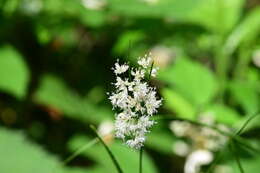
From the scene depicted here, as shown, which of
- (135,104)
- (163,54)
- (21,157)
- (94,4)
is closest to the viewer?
(135,104)

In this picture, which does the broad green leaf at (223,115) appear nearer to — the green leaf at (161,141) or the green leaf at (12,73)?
the green leaf at (161,141)

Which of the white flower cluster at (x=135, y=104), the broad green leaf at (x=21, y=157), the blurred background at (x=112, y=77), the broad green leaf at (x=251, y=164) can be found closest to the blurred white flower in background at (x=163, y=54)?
the blurred background at (x=112, y=77)

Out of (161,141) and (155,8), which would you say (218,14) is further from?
(161,141)

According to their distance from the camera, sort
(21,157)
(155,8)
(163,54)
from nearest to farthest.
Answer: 1. (21,157)
2. (155,8)
3. (163,54)

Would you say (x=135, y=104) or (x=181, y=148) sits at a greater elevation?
(x=181, y=148)

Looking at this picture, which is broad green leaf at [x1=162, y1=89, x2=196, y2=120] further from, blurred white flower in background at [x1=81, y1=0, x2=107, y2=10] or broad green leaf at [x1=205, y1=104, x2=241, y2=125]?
blurred white flower in background at [x1=81, y1=0, x2=107, y2=10]

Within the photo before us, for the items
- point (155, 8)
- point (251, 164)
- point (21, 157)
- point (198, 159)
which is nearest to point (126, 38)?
point (155, 8)

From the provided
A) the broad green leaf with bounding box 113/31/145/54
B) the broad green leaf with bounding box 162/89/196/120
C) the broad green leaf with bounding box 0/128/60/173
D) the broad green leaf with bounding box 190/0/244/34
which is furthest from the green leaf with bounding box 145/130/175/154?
the broad green leaf with bounding box 0/128/60/173

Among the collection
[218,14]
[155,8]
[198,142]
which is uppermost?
[218,14]
